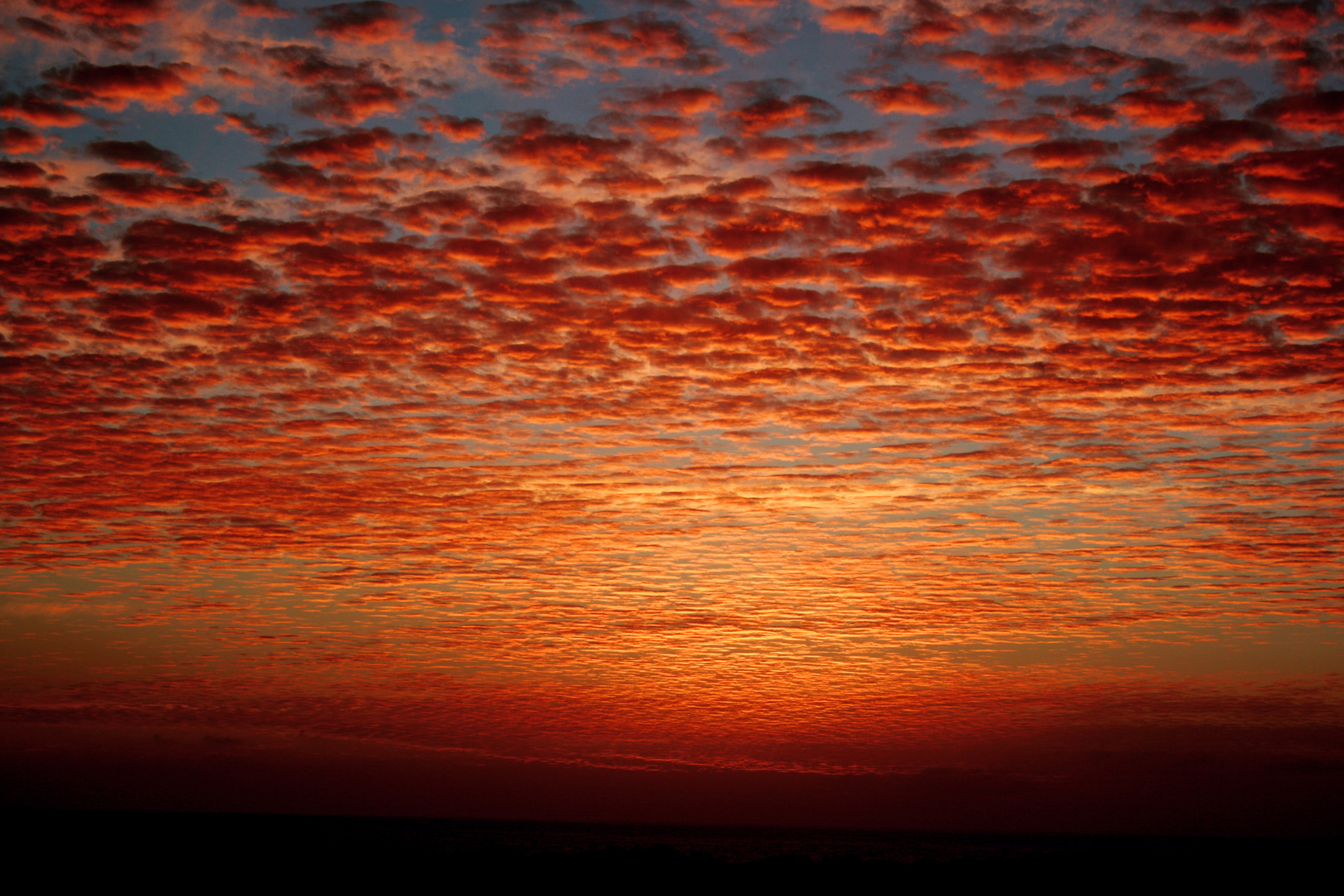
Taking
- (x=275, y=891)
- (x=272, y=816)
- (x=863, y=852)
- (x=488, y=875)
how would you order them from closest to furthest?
(x=275, y=891) → (x=488, y=875) → (x=863, y=852) → (x=272, y=816)

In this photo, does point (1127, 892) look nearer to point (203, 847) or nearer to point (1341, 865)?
point (1341, 865)

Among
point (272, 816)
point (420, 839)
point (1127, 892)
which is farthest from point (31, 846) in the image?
point (272, 816)

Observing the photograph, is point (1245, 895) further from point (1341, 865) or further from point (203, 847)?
point (203, 847)

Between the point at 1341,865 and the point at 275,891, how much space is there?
95877 millimetres

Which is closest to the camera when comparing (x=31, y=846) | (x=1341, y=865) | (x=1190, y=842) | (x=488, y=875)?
(x=488, y=875)

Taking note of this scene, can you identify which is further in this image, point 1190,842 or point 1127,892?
point 1190,842

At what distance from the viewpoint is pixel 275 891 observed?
47.7 metres

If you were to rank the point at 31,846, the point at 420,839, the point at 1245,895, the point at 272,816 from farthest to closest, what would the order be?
the point at 272,816, the point at 420,839, the point at 31,846, the point at 1245,895

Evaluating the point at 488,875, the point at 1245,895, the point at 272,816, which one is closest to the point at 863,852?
Answer: the point at 1245,895

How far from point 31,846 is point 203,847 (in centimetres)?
1810

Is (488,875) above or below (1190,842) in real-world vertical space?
below

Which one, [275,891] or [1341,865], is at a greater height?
[1341,865]

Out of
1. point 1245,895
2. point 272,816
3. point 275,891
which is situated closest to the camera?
point 275,891

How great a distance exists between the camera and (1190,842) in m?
160
